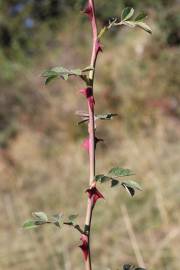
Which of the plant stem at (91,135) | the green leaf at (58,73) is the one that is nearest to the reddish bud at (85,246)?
the plant stem at (91,135)

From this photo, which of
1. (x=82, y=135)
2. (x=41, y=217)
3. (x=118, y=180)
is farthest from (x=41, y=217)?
(x=82, y=135)

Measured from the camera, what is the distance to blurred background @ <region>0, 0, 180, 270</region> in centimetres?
370

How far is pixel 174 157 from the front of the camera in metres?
4.79

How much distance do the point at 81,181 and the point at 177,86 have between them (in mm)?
1533

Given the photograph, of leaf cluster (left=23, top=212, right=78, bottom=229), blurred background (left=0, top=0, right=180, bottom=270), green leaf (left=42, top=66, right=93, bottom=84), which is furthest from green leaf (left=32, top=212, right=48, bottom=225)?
blurred background (left=0, top=0, right=180, bottom=270)

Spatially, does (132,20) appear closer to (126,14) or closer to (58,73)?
(126,14)

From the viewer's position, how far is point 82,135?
245 inches

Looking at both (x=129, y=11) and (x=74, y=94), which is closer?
(x=129, y=11)

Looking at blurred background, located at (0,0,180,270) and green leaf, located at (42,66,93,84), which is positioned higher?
blurred background, located at (0,0,180,270)

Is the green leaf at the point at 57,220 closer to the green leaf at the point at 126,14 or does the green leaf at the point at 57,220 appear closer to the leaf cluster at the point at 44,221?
the leaf cluster at the point at 44,221


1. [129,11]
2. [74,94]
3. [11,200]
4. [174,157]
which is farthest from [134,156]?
[129,11]

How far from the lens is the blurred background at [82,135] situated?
3.70 meters

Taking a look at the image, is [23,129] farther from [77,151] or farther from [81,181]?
[81,181]

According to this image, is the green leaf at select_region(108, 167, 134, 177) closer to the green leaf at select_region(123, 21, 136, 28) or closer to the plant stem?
the plant stem
